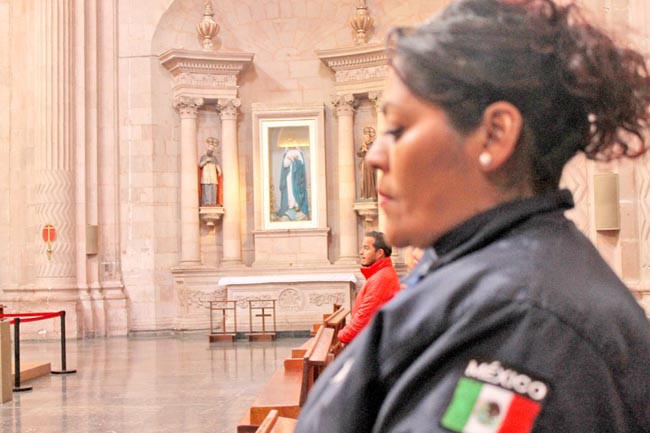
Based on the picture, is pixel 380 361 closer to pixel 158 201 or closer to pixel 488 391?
pixel 488 391

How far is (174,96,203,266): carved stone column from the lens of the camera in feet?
62.2

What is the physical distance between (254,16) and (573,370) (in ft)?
66.0

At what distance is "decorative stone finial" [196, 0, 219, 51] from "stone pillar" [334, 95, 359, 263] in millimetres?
3174

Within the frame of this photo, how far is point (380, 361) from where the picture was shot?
1072 mm

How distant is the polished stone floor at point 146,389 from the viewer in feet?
25.5

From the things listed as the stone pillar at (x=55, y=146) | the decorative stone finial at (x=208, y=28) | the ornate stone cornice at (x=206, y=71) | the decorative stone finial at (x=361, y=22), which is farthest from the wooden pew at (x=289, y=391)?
the decorative stone finial at (x=208, y=28)

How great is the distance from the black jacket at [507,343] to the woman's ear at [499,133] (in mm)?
68

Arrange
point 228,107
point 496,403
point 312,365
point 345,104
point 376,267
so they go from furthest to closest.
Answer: point 228,107 → point 345,104 → point 376,267 → point 312,365 → point 496,403

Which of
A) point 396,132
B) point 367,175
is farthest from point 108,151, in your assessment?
point 396,132

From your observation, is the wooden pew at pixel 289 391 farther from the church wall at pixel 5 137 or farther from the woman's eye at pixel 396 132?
the church wall at pixel 5 137

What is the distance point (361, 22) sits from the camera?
1925 cm

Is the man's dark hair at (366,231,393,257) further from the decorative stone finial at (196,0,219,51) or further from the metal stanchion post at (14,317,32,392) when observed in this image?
→ the decorative stone finial at (196,0,219,51)

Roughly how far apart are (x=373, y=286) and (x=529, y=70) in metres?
5.55

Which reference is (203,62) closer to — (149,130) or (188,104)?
(188,104)
